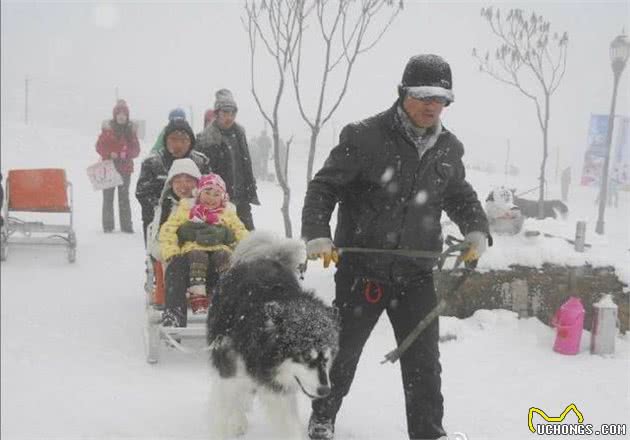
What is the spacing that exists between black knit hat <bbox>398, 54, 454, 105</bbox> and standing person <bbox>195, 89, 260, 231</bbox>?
4003 mm

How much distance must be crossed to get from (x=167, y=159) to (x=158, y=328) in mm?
1892

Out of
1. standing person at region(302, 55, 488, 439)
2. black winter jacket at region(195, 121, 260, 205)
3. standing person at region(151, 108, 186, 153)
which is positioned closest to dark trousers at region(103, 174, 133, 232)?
standing person at region(151, 108, 186, 153)

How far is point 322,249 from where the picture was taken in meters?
3.04

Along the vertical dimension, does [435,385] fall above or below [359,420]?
above

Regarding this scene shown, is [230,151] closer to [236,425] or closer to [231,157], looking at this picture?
[231,157]

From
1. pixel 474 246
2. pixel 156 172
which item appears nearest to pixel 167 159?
pixel 156 172

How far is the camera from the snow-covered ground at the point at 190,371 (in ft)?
13.2

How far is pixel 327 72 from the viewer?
797 cm

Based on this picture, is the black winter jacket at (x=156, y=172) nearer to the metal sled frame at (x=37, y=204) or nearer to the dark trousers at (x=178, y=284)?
the dark trousers at (x=178, y=284)

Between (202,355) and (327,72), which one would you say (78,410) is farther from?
(327,72)

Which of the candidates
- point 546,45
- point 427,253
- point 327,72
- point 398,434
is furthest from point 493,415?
point 546,45

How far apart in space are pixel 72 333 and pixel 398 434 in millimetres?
3334

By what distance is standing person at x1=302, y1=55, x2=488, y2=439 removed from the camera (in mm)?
3164

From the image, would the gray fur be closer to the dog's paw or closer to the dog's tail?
the dog's tail
